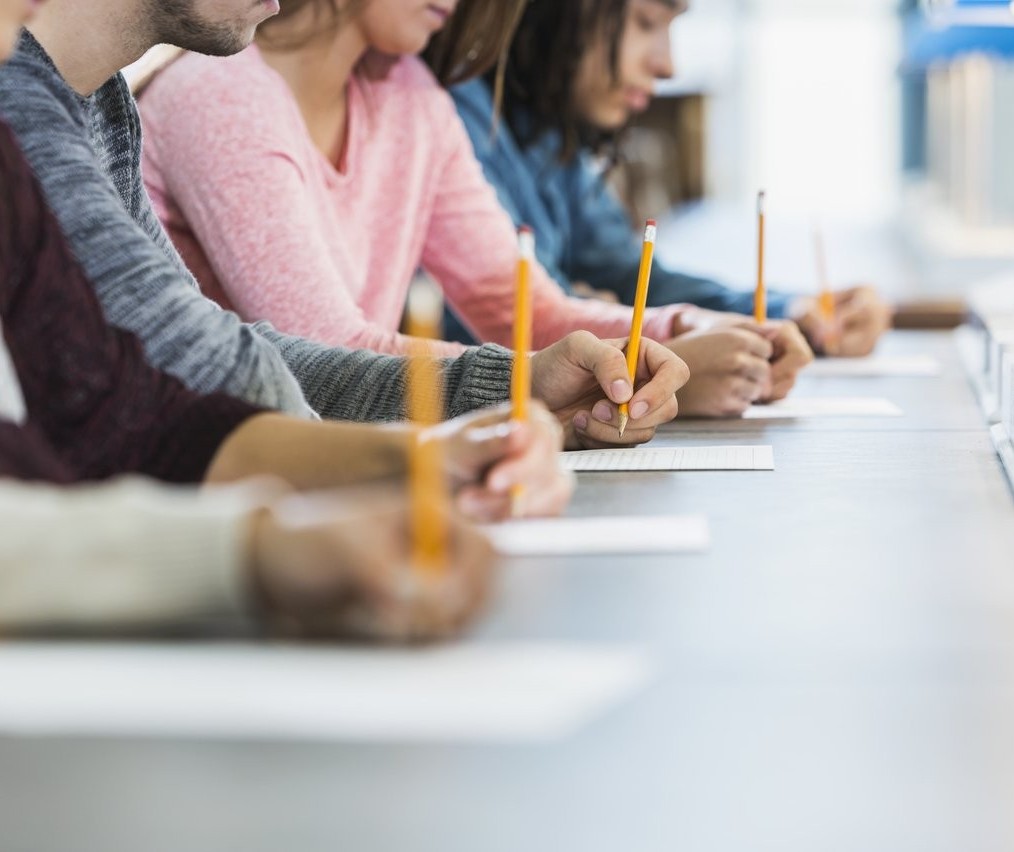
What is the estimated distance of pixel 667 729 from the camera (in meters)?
0.55

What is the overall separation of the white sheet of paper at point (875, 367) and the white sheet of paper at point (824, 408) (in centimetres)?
28

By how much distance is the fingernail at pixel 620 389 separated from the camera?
1229 millimetres

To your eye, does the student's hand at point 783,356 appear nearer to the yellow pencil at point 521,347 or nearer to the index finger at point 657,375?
Answer: the index finger at point 657,375

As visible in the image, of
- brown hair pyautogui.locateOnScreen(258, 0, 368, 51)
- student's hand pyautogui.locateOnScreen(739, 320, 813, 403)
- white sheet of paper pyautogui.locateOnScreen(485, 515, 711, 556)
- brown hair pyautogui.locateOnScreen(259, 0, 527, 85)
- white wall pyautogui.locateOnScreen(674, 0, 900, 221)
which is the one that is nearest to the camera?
white sheet of paper pyautogui.locateOnScreen(485, 515, 711, 556)

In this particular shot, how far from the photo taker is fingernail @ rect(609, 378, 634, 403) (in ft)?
4.03

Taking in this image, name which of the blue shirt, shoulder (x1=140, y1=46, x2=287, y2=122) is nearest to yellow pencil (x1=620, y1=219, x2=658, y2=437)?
shoulder (x1=140, y1=46, x2=287, y2=122)

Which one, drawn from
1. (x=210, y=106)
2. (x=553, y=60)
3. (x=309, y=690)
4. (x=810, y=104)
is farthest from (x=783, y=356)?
(x=810, y=104)

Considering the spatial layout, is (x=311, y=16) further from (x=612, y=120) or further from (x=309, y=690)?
(x=309, y=690)

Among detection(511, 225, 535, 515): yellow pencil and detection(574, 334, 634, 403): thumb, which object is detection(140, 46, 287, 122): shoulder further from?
detection(511, 225, 535, 515): yellow pencil

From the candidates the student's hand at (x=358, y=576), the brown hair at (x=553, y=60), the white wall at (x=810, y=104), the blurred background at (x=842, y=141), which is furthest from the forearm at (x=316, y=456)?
the white wall at (x=810, y=104)

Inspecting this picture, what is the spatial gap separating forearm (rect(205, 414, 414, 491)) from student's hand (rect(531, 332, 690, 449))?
37 cm

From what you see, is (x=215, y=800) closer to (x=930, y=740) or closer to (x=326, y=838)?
(x=326, y=838)

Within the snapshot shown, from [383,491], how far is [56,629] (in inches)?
10.2

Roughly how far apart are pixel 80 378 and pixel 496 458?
9.8 inches
